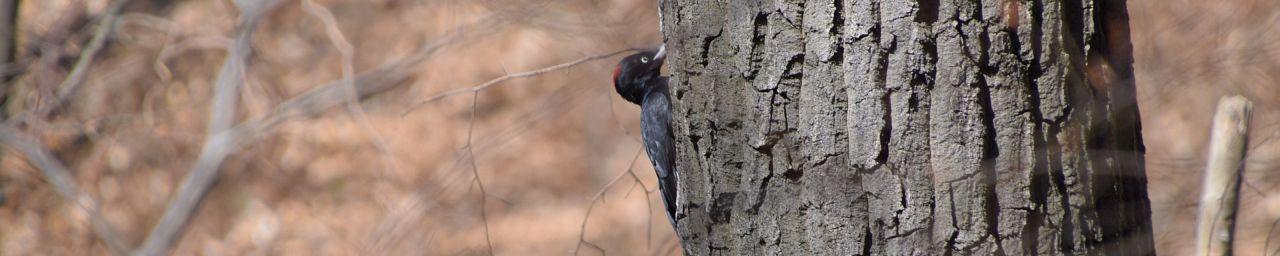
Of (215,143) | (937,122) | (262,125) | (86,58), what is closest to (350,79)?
(262,125)

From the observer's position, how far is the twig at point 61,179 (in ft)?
24.0

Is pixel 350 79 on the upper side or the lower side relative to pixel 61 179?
upper

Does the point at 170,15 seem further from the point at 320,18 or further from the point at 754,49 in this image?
the point at 754,49

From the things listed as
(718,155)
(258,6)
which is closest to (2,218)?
(258,6)

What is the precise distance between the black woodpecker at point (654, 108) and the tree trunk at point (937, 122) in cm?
186

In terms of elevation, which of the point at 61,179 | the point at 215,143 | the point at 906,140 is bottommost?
the point at 61,179

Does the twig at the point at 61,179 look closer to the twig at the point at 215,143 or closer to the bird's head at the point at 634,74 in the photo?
the twig at the point at 215,143

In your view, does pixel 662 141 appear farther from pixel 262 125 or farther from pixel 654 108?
pixel 262 125

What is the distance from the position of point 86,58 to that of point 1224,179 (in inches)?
284

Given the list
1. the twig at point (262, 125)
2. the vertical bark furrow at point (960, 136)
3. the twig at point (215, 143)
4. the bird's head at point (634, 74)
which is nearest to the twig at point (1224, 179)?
the vertical bark furrow at point (960, 136)

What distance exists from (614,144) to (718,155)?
4.80 metres

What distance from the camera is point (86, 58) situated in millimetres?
7305

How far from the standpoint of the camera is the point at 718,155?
1.70m

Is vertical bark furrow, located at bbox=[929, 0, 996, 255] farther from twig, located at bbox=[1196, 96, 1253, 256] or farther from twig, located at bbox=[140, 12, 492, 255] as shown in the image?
twig, located at bbox=[140, 12, 492, 255]
